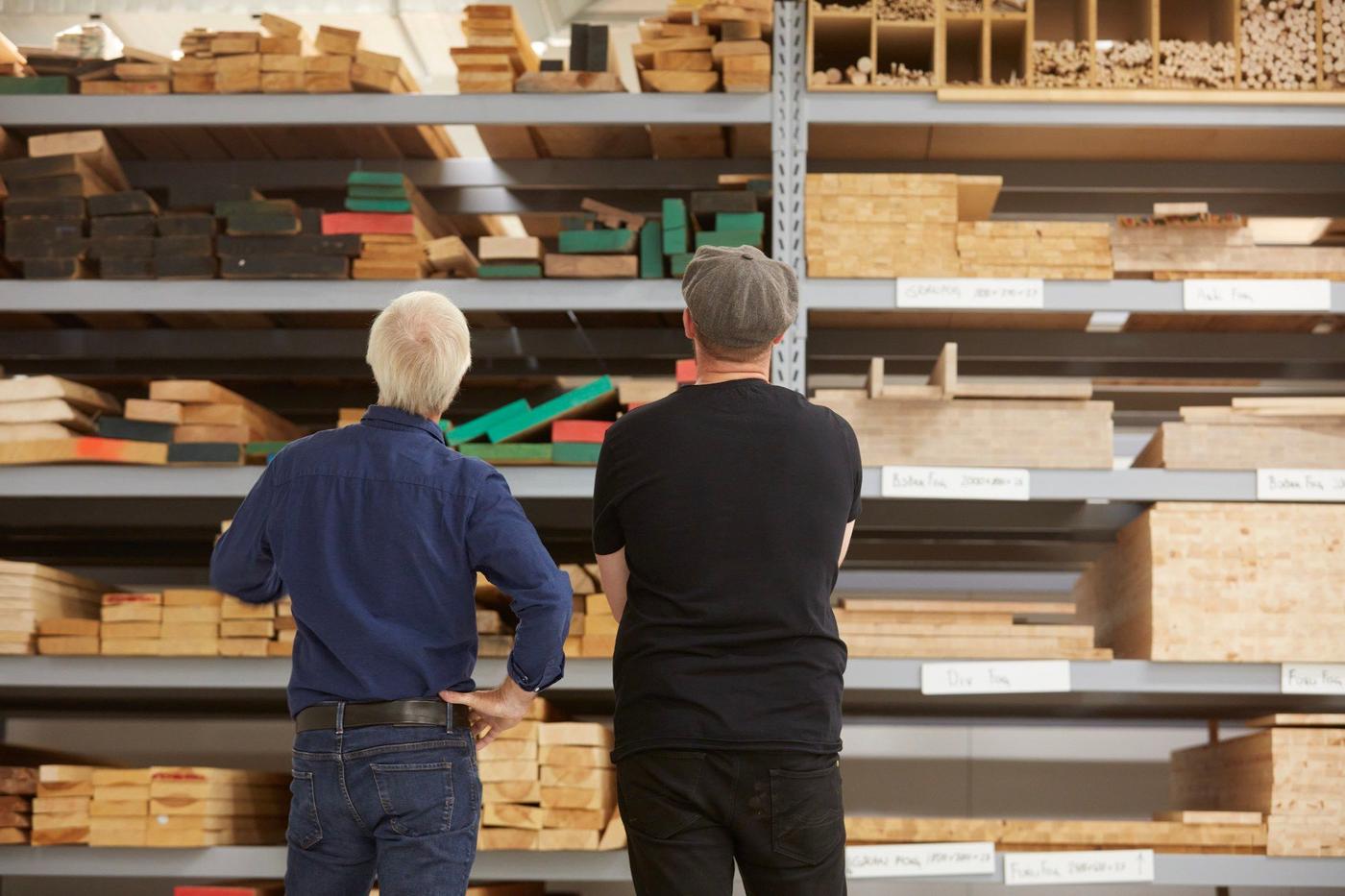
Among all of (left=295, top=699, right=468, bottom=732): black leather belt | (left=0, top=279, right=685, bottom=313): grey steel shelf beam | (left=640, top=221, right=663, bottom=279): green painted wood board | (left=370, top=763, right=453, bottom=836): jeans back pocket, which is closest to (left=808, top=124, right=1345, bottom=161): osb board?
(left=640, top=221, right=663, bottom=279): green painted wood board

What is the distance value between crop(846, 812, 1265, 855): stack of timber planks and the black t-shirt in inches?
60.4

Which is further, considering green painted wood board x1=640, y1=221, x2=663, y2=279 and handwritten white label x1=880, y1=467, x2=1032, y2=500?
green painted wood board x1=640, y1=221, x2=663, y2=279

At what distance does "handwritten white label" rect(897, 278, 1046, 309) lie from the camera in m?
3.89

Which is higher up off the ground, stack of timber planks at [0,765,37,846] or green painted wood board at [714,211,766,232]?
green painted wood board at [714,211,766,232]

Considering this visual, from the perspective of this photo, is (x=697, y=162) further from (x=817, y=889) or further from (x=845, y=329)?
(x=817, y=889)

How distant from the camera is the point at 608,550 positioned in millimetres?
2455

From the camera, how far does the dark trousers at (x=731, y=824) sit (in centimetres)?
220

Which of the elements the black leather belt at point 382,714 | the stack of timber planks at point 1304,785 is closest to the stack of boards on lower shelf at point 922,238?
the stack of timber planks at point 1304,785

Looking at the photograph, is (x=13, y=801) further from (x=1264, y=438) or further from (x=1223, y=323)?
(x=1223, y=323)

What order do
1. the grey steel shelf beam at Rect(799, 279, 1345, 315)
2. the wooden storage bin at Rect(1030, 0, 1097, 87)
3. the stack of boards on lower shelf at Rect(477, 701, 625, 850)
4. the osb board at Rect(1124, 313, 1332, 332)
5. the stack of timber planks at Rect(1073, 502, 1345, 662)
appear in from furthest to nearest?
the osb board at Rect(1124, 313, 1332, 332), the wooden storage bin at Rect(1030, 0, 1097, 87), the grey steel shelf beam at Rect(799, 279, 1345, 315), the stack of timber planks at Rect(1073, 502, 1345, 662), the stack of boards on lower shelf at Rect(477, 701, 625, 850)

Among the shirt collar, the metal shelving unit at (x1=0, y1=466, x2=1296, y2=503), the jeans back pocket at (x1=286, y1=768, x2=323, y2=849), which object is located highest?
the metal shelving unit at (x1=0, y1=466, x2=1296, y2=503)

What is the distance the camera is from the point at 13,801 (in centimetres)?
375

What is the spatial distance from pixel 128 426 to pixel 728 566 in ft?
7.95

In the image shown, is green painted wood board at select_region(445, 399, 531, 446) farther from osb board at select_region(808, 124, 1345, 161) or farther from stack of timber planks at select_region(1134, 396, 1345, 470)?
stack of timber planks at select_region(1134, 396, 1345, 470)
